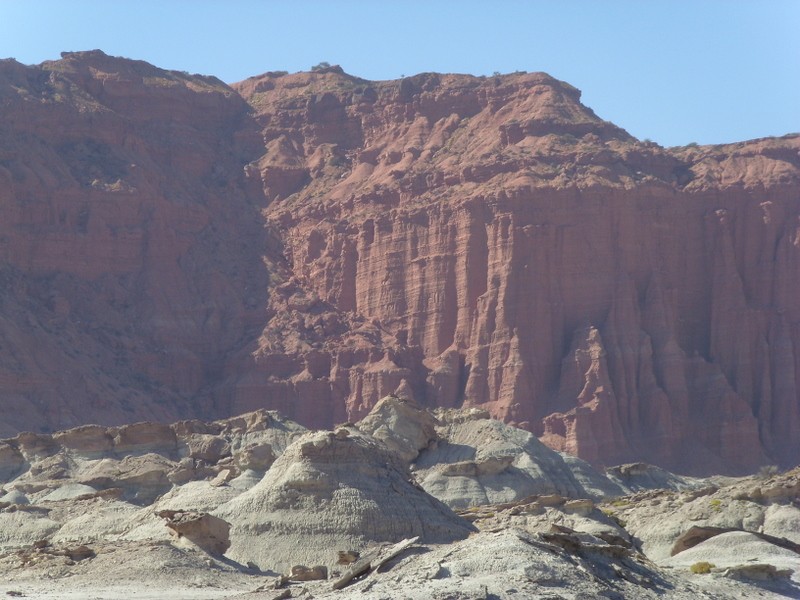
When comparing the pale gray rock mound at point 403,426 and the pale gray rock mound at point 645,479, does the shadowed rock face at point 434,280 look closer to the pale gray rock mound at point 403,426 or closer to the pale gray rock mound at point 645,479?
the pale gray rock mound at point 645,479

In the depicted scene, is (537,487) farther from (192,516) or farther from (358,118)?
(358,118)

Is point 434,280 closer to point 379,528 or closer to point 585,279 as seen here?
point 585,279

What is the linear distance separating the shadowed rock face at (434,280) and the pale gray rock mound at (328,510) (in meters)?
80.5

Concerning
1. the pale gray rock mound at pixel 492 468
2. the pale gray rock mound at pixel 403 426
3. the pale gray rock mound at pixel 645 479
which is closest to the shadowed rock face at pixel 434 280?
the pale gray rock mound at pixel 645 479

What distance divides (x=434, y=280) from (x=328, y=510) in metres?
101

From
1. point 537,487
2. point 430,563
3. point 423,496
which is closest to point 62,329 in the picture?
point 537,487

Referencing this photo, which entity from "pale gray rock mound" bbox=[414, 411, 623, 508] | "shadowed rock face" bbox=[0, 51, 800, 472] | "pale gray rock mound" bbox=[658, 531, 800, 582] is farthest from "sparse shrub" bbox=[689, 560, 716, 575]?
"shadowed rock face" bbox=[0, 51, 800, 472]

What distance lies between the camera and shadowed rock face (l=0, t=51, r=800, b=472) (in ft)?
506

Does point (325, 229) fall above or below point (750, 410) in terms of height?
above

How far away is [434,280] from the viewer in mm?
164750

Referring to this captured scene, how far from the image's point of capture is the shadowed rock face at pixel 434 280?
154375 millimetres

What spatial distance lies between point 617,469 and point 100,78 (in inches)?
3137

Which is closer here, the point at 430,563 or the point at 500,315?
the point at 430,563

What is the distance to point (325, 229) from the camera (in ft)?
579
